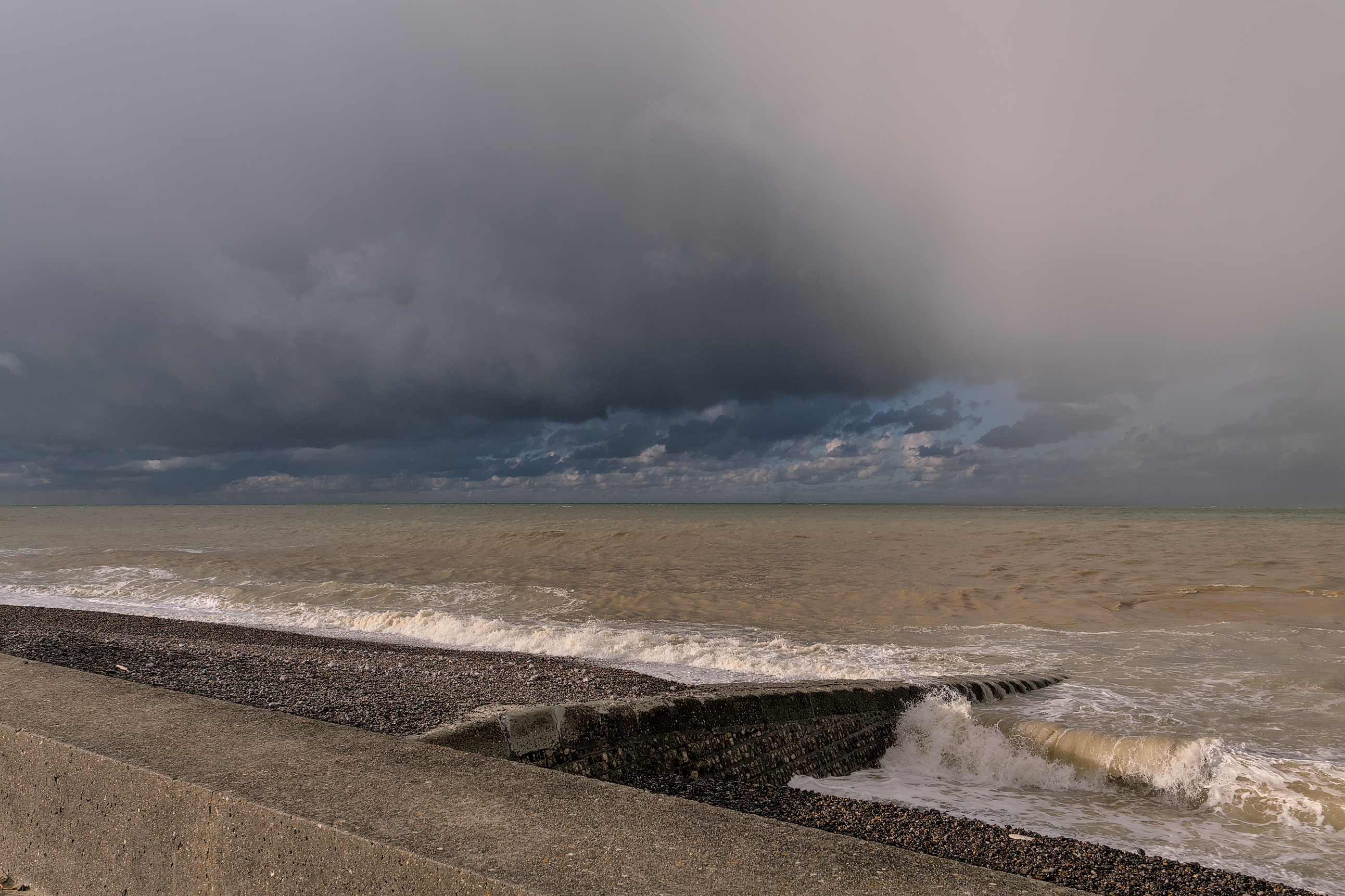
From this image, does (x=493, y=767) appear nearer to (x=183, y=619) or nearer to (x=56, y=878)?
(x=56, y=878)

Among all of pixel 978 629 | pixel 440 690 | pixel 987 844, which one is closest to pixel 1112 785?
pixel 987 844

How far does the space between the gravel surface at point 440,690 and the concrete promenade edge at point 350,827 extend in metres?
1.66

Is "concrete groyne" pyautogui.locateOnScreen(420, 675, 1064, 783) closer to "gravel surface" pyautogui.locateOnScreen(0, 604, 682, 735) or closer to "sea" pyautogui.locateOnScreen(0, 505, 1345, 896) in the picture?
"sea" pyautogui.locateOnScreen(0, 505, 1345, 896)

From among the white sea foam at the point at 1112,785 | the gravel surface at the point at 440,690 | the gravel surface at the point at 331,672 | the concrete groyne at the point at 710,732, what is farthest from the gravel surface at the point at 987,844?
the gravel surface at the point at 331,672

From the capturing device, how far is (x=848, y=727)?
21.1ft

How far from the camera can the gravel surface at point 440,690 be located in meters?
3.75

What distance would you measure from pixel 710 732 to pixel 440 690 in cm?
316

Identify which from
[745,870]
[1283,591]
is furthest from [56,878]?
[1283,591]

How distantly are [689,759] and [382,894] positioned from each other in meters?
3.02

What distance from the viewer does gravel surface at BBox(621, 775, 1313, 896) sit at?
3.58m

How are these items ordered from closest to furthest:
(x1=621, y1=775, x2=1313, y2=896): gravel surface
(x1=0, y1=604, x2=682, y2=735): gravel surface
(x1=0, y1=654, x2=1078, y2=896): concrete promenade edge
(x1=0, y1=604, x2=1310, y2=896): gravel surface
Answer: (x1=0, y1=654, x2=1078, y2=896): concrete promenade edge, (x1=621, y1=775, x2=1313, y2=896): gravel surface, (x1=0, y1=604, x2=1310, y2=896): gravel surface, (x1=0, y1=604, x2=682, y2=735): gravel surface

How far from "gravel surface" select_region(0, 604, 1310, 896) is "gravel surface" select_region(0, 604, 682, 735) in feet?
0.08

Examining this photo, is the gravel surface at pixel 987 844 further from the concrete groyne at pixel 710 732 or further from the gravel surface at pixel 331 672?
the gravel surface at pixel 331 672

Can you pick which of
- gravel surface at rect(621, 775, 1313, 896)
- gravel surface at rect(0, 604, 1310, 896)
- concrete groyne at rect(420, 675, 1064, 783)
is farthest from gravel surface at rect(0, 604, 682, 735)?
gravel surface at rect(621, 775, 1313, 896)
